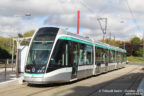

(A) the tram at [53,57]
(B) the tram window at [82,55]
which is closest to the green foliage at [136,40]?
(B) the tram window at [82,55]

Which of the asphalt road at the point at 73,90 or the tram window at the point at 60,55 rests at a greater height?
the tram window at the point at 60,55

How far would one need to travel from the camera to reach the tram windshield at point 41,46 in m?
11.0

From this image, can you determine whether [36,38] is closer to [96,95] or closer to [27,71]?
[27,71]

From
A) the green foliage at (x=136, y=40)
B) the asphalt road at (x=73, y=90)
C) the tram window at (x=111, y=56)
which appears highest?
the green foliage at (x=136, y=40)

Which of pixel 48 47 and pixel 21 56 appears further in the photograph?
pixel 21 56

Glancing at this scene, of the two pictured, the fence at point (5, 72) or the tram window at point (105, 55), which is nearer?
the fence at point (5, 72)

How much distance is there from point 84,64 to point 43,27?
420 cm

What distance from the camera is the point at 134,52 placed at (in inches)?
4237

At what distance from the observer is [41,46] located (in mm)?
11359

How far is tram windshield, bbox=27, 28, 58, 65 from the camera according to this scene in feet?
36.1

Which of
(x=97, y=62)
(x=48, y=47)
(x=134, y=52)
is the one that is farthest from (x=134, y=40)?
(x=48, y=47)

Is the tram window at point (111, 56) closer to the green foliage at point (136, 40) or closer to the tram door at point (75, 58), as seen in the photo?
the tram door at point (75, 58)

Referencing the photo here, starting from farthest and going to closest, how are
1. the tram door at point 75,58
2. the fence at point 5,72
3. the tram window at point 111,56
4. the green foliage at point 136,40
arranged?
the green foliage at point 136,40
the tram window at point 111,56
the fence at point 5,72
the tram door at point 75,58

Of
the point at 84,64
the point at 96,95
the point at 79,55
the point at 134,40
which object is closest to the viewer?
the point at 96,95
